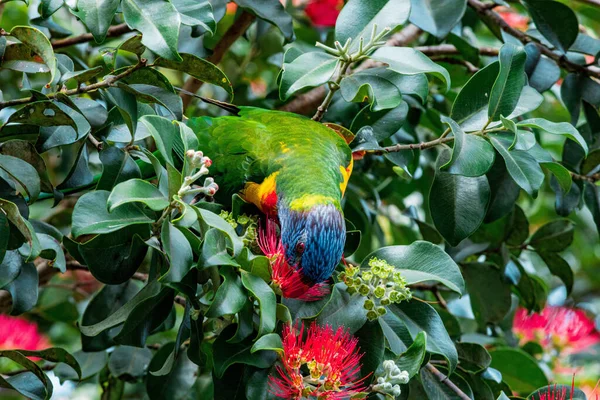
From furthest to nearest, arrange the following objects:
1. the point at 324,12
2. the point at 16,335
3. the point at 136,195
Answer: the point at 324,12, the point at 16,335, the point at 136,195

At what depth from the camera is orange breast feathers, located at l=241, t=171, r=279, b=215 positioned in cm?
165

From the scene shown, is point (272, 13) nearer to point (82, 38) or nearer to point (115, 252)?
point (82, 38)

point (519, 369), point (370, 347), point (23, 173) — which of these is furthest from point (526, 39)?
point (23, 173)

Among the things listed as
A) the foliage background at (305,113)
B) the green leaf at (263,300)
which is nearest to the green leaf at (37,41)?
the foliage background at (305,113)

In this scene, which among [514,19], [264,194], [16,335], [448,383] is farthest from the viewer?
[514,19]

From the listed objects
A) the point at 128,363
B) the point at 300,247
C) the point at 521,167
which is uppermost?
the point at 521,167

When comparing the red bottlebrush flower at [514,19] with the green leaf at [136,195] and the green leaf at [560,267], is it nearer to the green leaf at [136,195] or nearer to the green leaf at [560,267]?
the green leaf at [560,267]

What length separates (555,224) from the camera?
1964mm

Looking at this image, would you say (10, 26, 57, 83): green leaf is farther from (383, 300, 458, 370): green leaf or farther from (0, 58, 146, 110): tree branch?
(383, 300, 458, 370): green leaf

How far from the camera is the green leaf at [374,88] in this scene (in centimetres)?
133

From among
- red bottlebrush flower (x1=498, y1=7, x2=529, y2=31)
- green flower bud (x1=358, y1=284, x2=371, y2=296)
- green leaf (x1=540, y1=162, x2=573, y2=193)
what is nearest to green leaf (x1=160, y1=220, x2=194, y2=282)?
green flower bud (x1=358, y1=284, x2=371, y2=296)

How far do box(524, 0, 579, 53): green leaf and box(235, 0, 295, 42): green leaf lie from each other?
24.9 inches

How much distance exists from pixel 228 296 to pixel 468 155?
556 millimetres

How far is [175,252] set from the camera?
1038 millimetres
